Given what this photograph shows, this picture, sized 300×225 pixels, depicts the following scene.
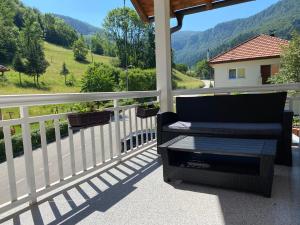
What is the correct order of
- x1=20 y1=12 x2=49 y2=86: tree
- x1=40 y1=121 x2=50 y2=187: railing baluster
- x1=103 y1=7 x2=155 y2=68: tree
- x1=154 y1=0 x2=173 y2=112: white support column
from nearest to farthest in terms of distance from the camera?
x1=40 y1=121 x2=50 y2=187: railing baluster, x1=154 y1=0 x2=173 y2=112: white support column, x1=20 y1=12 x2=49 y2=86: tree, x1=103 y1=7 x2=155 y2=68: tree

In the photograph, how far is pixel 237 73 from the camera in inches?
194

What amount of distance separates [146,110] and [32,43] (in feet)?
Result: 33.4

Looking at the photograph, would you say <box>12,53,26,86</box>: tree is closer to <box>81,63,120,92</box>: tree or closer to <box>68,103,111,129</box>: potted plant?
<box>81,63,120,92</box>: tree

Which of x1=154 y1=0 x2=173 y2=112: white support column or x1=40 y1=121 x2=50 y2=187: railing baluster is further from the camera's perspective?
x1=154 y1=0 x2=173 y2=112: white support column

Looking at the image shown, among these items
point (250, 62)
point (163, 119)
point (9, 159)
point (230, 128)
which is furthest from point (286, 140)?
point (9, 159)

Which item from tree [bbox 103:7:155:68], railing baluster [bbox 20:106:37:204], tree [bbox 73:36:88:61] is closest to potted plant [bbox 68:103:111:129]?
railing baluster [bbox 20:106:37:204]

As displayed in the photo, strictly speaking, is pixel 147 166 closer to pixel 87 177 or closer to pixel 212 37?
pixel 87 177

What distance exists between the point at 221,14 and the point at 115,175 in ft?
12.2

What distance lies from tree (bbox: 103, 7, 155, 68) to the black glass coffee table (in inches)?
423

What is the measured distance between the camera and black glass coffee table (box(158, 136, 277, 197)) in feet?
6.79

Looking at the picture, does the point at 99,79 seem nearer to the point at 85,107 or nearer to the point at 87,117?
the point at 85,107

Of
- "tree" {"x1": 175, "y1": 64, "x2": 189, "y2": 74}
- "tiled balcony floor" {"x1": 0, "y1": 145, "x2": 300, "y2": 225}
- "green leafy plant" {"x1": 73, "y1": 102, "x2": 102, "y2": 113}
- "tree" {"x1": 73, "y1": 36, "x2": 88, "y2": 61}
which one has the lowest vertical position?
"tiled balcony floor" {"x1": 0, "y1": 145, "x2": 300, "y2": 225}

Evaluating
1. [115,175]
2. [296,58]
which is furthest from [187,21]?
[115,175]

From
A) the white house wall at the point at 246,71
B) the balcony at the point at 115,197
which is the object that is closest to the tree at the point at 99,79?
the white house wall at the point at 246,71
